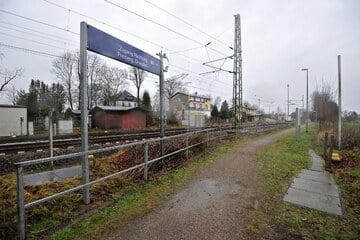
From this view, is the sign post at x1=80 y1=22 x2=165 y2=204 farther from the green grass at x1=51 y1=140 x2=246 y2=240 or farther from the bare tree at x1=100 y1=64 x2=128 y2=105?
the bare tree at x1=100 y1=64 x2=128 y2=105

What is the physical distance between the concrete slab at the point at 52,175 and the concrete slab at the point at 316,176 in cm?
734

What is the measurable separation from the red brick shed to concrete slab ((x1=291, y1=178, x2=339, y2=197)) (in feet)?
88.5

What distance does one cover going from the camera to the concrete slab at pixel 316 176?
5776 mm

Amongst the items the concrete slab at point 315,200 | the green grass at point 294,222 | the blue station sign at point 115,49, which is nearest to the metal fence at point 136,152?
the blue station sign at point 115,49

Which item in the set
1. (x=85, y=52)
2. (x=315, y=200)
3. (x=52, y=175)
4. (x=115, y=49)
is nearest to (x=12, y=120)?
(x=52, y=175)

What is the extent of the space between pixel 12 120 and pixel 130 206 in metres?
24.2

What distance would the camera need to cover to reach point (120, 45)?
4.76m

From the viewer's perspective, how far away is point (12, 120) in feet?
70.2

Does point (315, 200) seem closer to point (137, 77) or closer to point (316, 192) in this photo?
point (316, 192)

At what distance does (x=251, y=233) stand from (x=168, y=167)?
4.08m

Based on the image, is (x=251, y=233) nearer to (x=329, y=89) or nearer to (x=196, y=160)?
(x=196, y=160)

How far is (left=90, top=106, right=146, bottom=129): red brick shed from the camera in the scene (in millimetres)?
29500

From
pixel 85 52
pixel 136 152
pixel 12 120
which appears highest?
pixel 85 52

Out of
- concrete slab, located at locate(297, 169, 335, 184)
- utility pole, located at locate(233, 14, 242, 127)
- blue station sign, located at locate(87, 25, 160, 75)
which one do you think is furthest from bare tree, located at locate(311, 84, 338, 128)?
blue station sign, located at locate(87, 25, 160, 75)
